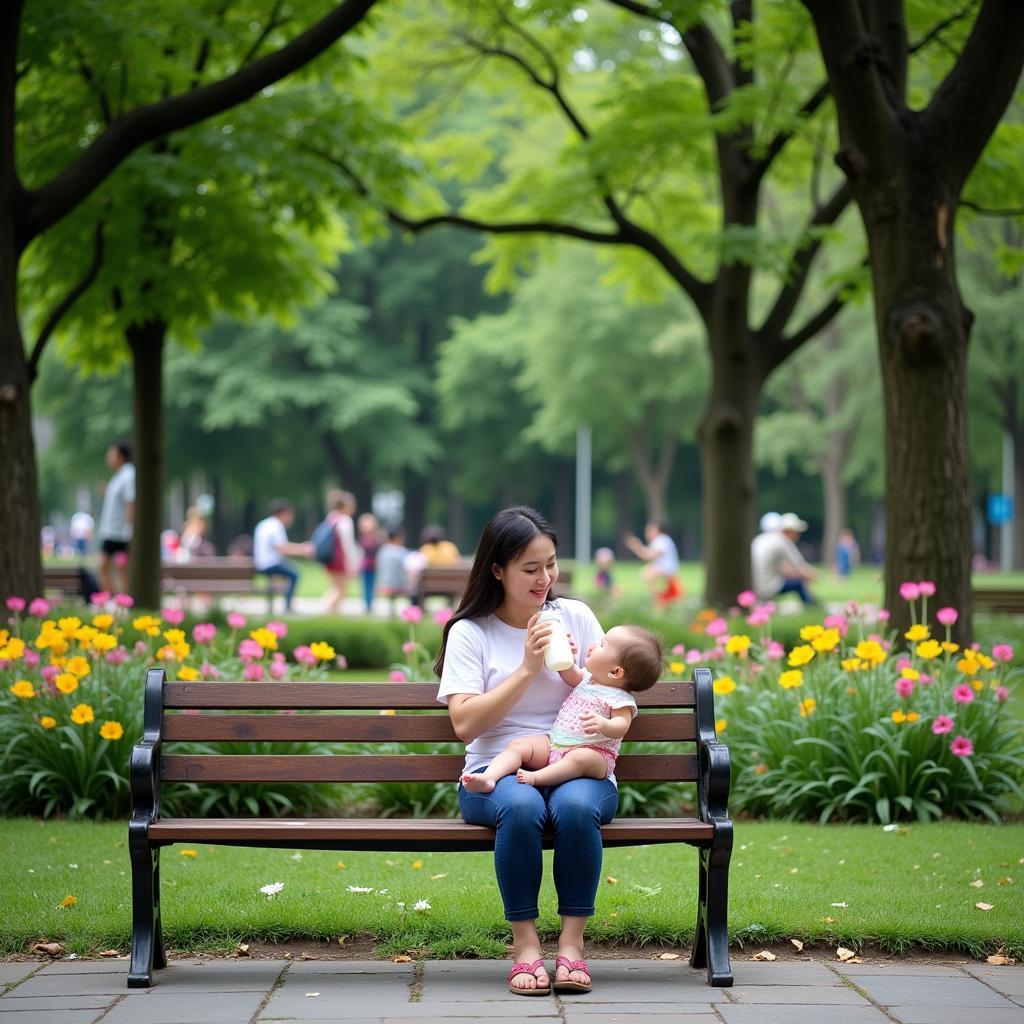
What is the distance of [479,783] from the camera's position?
4.42m

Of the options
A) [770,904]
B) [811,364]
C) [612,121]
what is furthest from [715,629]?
[811,364]

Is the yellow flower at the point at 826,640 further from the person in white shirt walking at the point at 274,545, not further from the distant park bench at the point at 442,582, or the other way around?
the person in white shirt walking at the point at 274,545

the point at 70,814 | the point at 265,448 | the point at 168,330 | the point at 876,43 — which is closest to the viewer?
the point at 70,814

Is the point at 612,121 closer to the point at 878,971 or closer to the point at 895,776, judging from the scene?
the point at 895,776

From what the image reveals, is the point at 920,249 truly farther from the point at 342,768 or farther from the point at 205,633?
the point at 342,768

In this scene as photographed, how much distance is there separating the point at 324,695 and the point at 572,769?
0.85m

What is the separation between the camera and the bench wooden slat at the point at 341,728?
15.4ft

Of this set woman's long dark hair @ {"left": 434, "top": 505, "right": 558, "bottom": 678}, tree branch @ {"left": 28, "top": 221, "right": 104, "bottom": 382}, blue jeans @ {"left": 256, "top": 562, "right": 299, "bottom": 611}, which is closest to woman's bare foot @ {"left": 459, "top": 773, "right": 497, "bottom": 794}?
woman's long dark hair @ {"left": 434, "top": 505, "right": 558, "bottom": 678}

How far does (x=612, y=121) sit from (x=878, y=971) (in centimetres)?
1045

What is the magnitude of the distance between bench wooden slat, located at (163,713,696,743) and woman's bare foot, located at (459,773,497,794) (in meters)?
0.29

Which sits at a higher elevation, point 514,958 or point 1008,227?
point 1008,227

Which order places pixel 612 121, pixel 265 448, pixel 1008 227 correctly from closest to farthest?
pixel 612 121, pixel 1008 227, pixel 265 448

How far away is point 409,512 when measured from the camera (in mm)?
51344

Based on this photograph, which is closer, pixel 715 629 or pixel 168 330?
pixel 715 629
